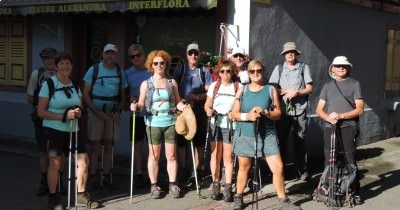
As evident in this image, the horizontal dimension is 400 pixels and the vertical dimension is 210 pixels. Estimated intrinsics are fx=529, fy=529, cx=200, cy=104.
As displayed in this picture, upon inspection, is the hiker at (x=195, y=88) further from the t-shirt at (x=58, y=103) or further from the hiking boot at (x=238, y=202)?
the t-shirt at (x=58, y=103)

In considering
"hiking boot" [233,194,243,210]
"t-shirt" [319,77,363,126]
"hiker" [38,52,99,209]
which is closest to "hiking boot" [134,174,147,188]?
"hiker" [38,52,99,209]

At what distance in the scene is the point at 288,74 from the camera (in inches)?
281

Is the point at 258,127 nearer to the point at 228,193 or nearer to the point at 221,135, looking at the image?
the point at 221,135

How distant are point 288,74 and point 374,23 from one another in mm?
4420

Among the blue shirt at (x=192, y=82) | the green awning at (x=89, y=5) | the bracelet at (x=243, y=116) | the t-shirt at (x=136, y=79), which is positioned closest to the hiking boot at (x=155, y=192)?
the t-shirt at (x=136, y=79)

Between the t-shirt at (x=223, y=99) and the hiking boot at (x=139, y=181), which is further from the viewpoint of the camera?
the hiking boot at (x=139, y=181)

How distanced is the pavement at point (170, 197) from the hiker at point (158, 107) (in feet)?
1.00

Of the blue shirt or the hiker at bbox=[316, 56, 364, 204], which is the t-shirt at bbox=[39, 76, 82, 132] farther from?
the hiker at bbox=[316, 56, 364, 204]

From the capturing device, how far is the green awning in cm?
729

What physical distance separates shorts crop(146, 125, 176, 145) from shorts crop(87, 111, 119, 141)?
573 mm

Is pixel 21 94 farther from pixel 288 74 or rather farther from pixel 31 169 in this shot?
pixel 288 74

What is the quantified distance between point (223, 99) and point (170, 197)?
1360 millimetres

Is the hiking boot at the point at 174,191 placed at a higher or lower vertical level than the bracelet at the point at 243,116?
lower

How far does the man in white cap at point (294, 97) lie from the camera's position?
710 centimetres
